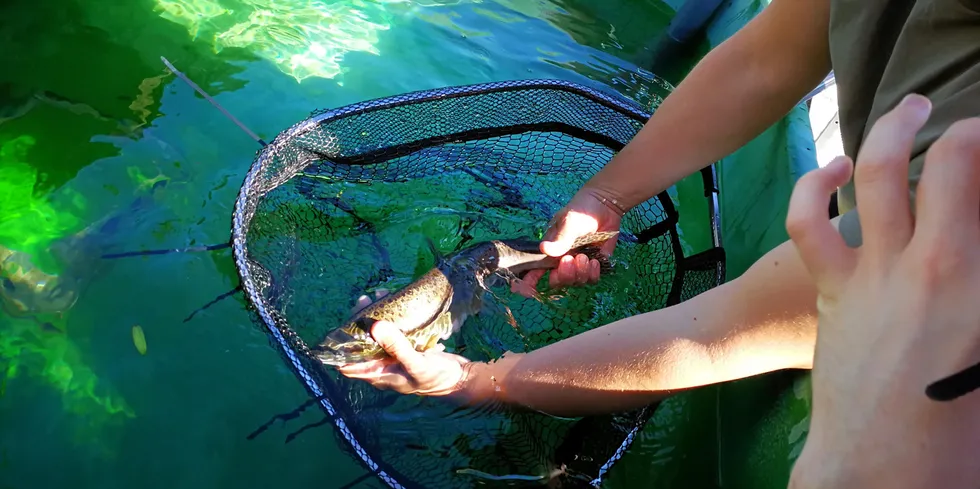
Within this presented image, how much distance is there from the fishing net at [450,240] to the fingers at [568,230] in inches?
10.5

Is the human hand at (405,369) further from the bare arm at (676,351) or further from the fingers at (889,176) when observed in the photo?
the fingers at (889,176)

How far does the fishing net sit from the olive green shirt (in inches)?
37.0

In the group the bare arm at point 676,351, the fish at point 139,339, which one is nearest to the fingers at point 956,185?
the bare arm at point 676,351

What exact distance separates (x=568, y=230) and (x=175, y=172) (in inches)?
74.6

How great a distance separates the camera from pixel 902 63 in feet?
3.72

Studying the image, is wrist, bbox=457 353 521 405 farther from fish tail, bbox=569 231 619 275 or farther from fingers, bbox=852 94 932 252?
fingers, bbox=852 94 932 252

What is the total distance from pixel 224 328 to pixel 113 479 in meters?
0.63

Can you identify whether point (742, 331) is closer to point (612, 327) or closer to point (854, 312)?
point (612, 327)

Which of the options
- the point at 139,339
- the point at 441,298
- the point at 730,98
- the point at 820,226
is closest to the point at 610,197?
the point at 730,98

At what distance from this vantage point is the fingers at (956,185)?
0.59 m

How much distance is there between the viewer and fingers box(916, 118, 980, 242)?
1.93 ft

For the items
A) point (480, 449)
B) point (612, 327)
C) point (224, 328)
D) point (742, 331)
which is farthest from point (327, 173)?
point (742, 331)

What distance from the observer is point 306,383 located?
5.52 feet

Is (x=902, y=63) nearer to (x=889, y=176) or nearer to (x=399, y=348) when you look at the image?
(x=889, y=176)
